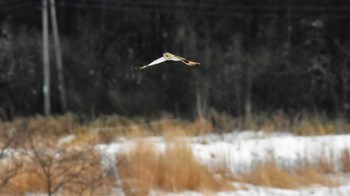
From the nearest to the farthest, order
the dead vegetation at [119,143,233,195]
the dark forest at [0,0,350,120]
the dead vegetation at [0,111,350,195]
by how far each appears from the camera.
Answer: the dead vegetation at [0,111,350,195] → the dead vegetation at [119,143,233,195] → the dark forest at [0,0,350,120]

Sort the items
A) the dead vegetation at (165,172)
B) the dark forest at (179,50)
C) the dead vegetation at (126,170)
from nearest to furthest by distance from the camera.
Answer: the dead vegetation at (126,170)
the dead vegetation at (165,172)
the dark forest at (179,50)

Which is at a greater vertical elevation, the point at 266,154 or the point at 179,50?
the point at 179,50

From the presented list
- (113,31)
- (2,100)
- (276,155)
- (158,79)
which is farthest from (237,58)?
(276,155)

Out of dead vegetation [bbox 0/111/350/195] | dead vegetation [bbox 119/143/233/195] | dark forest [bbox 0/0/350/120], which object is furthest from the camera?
dark forest [bbox 0/0/350/120]

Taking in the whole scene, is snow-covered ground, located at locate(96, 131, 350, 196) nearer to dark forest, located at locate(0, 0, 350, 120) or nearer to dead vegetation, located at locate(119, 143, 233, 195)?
dead vegetation, located at locate(119, 143, 233, 195)

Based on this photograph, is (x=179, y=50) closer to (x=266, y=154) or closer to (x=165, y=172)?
(x=266, y=154)

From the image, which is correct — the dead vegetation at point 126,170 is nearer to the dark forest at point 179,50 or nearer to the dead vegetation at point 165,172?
the dead vegetation at point 165,172

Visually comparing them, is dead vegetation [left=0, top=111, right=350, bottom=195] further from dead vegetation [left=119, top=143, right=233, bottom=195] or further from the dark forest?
the dark forest

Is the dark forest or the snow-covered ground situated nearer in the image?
the snow-covered ground

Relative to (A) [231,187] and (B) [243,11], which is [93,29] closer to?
(B) [243,11]

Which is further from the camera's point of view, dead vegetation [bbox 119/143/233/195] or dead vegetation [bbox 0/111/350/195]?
dead vegetation [bbox 119/143/233/195]

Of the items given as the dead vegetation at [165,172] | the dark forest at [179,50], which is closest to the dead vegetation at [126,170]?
the dead vegetation at [165,172]

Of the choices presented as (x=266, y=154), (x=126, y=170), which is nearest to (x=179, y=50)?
(x=266, y=154)

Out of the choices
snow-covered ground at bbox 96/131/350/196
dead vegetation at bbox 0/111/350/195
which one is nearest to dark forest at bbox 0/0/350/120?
snow-covered ground at bbox 96/131/350/196
